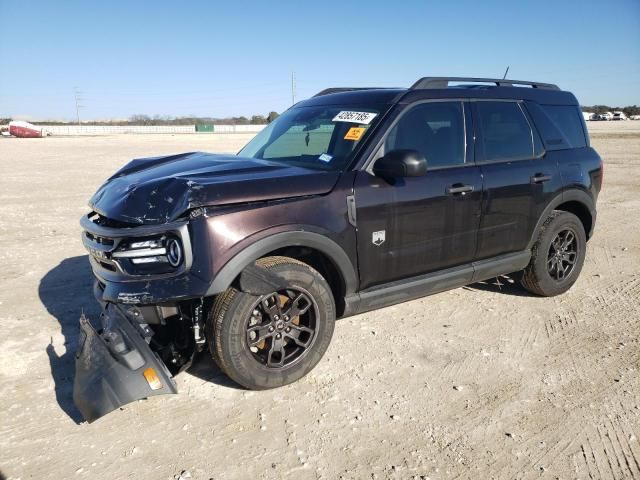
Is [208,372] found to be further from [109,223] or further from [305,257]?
[109,223]

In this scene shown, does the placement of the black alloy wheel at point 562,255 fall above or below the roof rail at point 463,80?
below

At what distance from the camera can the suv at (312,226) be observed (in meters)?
2.90

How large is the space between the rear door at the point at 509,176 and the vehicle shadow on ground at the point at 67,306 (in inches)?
131

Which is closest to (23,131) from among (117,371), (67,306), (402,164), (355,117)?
(67,306)

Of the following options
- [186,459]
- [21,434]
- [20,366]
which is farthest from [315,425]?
[20,366]

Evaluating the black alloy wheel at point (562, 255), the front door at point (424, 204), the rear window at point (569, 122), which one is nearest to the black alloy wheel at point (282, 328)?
the front door at point (424, 204)

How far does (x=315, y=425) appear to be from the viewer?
2.92 meters

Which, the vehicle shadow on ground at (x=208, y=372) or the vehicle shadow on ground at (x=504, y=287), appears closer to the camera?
the vehicle shadow on ground at (x=208, y=372)

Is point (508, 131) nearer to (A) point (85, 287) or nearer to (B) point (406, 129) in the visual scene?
(B) point (406, 129)

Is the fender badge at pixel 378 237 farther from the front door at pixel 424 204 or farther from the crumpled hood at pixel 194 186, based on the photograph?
the crumpled hood at pixel 194 186

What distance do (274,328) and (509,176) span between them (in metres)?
2.45

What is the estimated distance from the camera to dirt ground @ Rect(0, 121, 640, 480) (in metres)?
2.59

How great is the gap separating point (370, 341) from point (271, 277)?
1294 mm

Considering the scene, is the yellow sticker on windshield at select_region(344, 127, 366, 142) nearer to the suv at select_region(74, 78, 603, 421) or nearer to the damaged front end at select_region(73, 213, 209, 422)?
the suv at select_region(74, 78, 603, 421)
